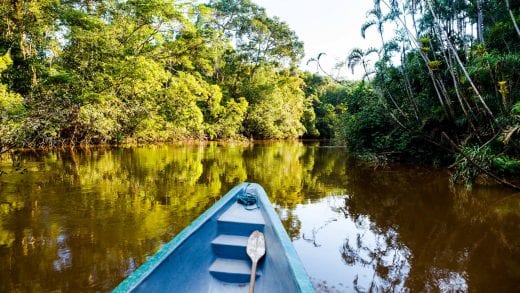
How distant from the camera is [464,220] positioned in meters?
5.21

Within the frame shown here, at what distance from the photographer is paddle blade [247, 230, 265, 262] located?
2648mm

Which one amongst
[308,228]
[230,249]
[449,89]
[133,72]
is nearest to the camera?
[230,249]

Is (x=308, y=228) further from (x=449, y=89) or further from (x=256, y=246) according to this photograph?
(x=449, y=89)

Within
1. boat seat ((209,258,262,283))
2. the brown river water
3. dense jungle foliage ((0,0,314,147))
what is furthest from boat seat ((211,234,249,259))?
dense jungle foliage ((0,0,314,147))

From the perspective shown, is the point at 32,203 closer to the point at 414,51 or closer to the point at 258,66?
the point at 414,51

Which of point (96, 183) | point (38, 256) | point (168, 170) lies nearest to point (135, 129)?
point (168, 170)

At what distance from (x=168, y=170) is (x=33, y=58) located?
334 inches

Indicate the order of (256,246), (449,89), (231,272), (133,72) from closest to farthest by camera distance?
(231,272) → (256,246) → (449,89) → (133,72)

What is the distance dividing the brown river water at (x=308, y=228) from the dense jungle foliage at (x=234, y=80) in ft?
3.18

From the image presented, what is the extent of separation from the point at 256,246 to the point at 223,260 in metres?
0.33

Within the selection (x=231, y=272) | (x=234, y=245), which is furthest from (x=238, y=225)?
(x=231, y=272)

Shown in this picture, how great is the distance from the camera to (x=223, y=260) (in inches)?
111

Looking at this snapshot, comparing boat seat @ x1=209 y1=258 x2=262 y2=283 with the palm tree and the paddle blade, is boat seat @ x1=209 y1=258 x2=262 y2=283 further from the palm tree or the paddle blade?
the palm tree

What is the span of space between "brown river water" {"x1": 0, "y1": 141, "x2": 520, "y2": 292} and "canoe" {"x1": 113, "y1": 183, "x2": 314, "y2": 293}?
813 mm
